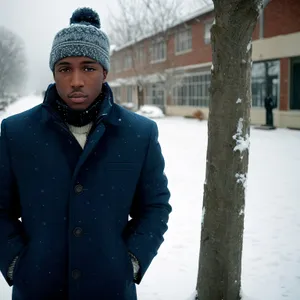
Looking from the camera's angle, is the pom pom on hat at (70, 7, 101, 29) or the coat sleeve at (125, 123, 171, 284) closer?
the coat sleeve at (125, 123, 171, 284)

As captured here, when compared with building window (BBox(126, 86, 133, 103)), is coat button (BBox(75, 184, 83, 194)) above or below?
below

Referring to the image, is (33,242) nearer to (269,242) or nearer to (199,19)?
(269,242)

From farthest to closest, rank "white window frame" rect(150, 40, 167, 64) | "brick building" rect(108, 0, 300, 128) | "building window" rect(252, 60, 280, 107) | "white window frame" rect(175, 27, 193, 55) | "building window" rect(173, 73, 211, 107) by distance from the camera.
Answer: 1. "white window frame" rect(150, 40, 167, 64)
2. "white window frame" rect(175, 27, 193, 55)
3. "building window" rect(173, 73, 211, 107)
4. "building window" rect(252, 60, 280, 107)
5. "brick building" rect(108, 0, 300, 128)

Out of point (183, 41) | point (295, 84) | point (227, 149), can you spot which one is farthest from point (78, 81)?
point (183, 41)

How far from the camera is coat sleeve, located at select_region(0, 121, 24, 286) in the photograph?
1.62 m

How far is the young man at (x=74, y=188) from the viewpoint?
1.60m

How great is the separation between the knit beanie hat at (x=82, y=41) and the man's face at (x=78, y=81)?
3 cm

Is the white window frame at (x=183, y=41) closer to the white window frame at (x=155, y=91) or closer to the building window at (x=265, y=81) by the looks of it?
the white window frame at (x=155, y=91)

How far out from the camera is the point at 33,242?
1.61 m

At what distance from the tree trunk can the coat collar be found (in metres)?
1.16

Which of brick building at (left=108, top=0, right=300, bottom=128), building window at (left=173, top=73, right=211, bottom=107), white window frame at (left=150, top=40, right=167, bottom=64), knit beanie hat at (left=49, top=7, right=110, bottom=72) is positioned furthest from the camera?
white window frame at (left=150, top=40, right=167, bottom=64)

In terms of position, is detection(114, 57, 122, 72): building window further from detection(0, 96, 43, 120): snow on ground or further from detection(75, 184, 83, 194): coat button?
detection(75, 184, 83, 194): coat button

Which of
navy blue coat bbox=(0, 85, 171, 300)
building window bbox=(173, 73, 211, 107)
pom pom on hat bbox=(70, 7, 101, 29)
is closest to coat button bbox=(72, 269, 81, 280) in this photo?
navy blue coat bbox=(0, 85, 171, 300)

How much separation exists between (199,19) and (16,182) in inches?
982
